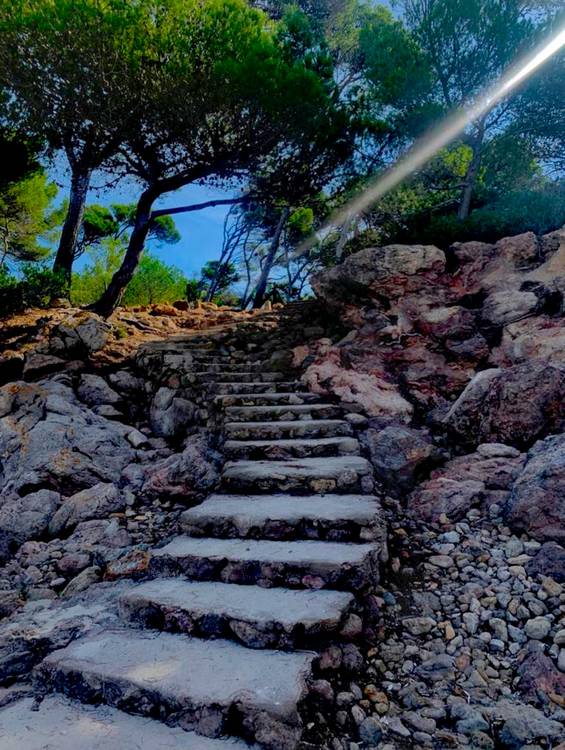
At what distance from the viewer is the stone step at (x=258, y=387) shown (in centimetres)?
470

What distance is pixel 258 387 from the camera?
4.77 meters

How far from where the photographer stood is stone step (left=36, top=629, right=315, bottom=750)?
145 centimetres

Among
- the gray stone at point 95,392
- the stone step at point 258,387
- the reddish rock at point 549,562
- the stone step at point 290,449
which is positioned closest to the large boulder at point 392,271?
the stone step at point 258,387

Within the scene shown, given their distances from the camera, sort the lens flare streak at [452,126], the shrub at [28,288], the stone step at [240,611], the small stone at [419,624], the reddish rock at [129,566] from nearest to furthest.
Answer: the stone step at [240,611] → the small stone at [419,624] → the reddish rock at [129,566] → the shrub at [28,288] → the lens flare streak at [452,126]

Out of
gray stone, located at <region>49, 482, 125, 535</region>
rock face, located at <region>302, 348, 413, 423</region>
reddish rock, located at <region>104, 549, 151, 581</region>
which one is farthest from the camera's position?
rock face, located at <region>302, 348, 413, 423</region>

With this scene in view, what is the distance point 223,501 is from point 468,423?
1.99 metres

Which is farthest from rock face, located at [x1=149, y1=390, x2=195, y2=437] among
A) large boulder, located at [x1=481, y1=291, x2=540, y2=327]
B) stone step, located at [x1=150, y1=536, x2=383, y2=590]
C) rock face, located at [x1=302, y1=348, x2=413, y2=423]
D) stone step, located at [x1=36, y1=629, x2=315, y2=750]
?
large boulder, located at [x1=481, y1=291, x2=540, y2=327]

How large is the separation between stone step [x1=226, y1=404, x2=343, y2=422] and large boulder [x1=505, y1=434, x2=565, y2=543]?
172cm

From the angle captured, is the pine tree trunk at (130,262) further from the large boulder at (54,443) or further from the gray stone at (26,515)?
the gray stone at (26,515)

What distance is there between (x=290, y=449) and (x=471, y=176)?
26.7ft

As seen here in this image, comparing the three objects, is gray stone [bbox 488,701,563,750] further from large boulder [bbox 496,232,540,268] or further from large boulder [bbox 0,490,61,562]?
large boulder [bbox 496,232,540,268]

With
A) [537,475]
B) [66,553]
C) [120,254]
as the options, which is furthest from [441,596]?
[120,254]

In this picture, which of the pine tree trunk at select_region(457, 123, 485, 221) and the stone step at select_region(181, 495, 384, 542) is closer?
the stone step at select_region(181, 495, 384, 542)

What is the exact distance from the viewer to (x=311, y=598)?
78.4 inches
